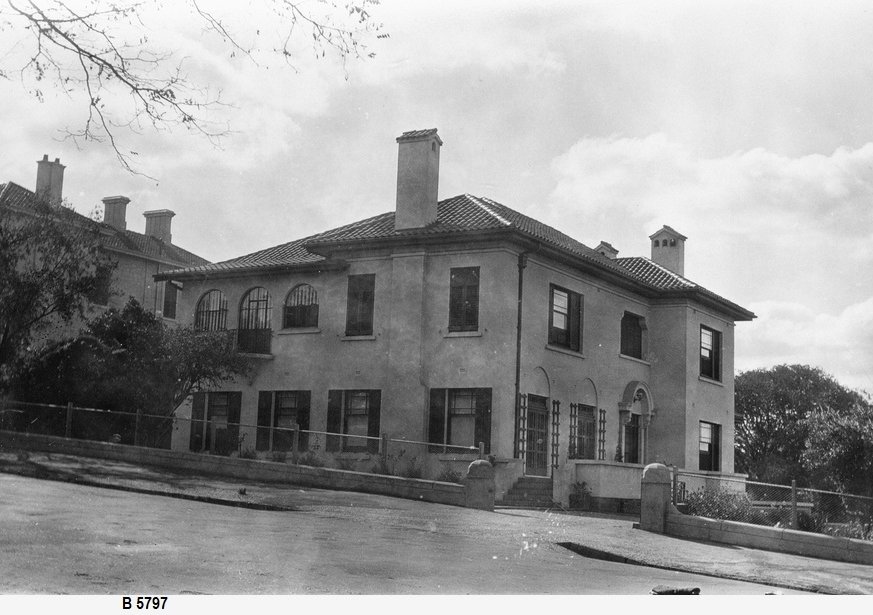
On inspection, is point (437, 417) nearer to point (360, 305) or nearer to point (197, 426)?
point (360, 305)

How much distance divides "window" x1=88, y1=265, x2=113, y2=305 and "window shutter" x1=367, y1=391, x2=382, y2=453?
610 cm

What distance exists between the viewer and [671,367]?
24922 mm

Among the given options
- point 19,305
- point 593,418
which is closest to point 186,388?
point 19,305

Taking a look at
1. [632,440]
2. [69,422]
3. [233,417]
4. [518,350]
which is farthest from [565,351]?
[69,422]

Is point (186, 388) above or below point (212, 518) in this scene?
above

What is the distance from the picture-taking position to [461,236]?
19031 millimetres

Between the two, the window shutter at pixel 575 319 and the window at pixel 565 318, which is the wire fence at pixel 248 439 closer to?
the window at pixel 565 318

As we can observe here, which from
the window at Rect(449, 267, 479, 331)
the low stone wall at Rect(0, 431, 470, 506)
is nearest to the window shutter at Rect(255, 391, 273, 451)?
the low stone wall at Rect(0, 431, 470, 506)

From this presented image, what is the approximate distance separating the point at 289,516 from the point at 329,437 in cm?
410

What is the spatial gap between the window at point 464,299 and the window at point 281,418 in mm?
3276

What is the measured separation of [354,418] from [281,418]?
1.16 meters

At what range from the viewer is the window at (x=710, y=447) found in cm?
2591
